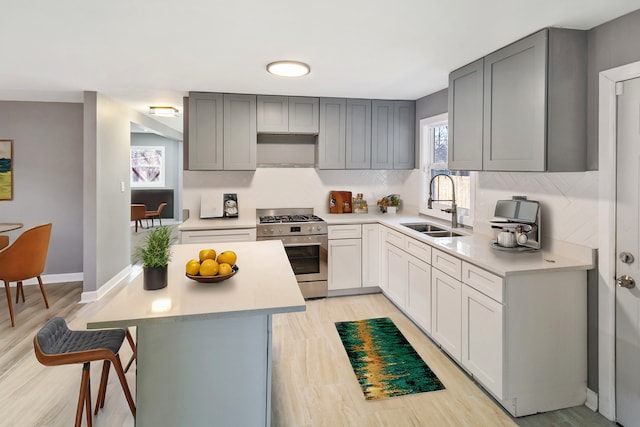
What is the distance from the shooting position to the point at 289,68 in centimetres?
315

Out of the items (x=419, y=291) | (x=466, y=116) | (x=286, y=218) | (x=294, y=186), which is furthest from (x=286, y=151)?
(x=419, y=291)

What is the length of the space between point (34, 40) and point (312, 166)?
9.85 ft

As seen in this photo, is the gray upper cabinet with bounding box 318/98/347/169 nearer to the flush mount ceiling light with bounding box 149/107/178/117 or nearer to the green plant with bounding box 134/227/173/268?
the flush mount ceiling light with bounding box 149/107/178/117

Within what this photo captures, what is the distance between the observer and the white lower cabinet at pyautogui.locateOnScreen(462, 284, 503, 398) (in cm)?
229

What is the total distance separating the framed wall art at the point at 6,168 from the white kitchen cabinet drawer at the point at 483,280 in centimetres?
548

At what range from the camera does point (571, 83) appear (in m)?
2.35

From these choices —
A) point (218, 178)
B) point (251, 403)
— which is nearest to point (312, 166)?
point (218, 178)

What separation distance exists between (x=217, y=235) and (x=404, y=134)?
2605 mm

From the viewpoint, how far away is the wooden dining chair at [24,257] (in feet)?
11.8

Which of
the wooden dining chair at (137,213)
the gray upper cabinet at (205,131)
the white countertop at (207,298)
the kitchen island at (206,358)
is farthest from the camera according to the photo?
the wooden dining chair at (137,213)

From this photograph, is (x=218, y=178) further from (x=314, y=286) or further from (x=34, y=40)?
(x=34, y=40)

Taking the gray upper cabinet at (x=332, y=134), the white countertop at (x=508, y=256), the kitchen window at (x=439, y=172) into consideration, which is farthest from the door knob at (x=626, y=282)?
the gray upper cabinet at (x=332, y=134)

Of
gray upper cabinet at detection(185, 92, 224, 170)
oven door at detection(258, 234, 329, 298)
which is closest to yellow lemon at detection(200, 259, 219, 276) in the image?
oven door at detection(258, 234, 329, 298)

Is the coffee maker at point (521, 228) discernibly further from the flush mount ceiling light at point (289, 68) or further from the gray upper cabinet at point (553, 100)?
the flush mount ceiling light at point (289, 68)
